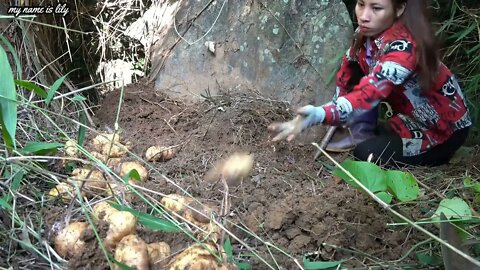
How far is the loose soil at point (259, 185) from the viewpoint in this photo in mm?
1547

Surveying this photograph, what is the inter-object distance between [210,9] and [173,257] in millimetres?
1501

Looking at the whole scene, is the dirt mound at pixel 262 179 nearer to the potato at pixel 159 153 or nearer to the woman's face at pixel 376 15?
the potato at pixel 159 153

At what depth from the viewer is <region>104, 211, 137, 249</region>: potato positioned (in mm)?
1374

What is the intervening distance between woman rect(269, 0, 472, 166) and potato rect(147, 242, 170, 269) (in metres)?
0.57

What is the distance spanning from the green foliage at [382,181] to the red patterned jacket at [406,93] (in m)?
0.41

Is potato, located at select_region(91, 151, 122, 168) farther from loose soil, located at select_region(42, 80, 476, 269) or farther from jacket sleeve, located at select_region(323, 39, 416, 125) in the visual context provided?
jacket sleeve, located at select_region(323, 39, 416, 125)

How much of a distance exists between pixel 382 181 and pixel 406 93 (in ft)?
2.58

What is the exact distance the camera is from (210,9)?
2.62 metres

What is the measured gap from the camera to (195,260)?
4.20ft

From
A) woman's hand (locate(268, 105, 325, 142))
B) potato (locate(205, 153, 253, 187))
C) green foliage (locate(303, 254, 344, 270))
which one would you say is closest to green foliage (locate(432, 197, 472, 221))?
green foliage (locate(303, 254, 344, 270))

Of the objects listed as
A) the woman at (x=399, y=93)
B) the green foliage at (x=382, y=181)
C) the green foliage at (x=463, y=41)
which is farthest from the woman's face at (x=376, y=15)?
the green foliage at (x=382, y=181)

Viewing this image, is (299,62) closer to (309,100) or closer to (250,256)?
(309,100)

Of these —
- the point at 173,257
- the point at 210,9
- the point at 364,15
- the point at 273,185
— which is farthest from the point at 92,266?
the point at 210,9

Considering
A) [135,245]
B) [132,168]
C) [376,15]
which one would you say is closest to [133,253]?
[135,245]
